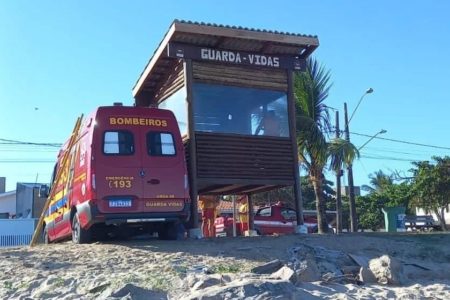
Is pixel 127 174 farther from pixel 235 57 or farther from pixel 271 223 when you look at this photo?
pixel 271 223

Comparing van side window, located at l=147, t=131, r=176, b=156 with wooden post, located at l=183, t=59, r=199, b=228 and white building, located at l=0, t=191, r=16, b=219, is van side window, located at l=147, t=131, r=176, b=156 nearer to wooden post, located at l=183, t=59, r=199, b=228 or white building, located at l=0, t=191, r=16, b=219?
wooden post, located at l=183, t=59, r=199, b=228

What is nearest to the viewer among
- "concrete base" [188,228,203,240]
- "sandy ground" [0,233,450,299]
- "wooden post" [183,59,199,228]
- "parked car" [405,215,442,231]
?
"sandy ground" [0,233,450,299]

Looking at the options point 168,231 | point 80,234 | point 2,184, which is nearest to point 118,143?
point 80,234

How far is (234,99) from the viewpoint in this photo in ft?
49.1

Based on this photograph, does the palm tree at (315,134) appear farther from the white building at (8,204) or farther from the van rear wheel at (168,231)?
the white building at (8,204)

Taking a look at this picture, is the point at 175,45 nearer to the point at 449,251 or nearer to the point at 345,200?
the point at 449,251

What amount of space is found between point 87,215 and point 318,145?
328 inches

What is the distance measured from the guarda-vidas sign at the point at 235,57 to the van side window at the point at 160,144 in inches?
102

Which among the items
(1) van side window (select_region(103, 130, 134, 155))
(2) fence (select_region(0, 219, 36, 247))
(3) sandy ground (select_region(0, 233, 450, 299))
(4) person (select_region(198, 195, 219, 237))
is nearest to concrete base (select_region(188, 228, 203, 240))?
(3) sandy ground (select_region(0, 233, 450, 299))

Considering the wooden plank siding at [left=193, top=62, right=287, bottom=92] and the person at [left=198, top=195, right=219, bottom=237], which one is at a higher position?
the wooden plank siding at [left=193, top=62, right=287, bottom=92]

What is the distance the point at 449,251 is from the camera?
12094 mm

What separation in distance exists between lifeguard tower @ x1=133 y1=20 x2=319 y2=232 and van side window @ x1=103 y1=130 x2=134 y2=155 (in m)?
2.18

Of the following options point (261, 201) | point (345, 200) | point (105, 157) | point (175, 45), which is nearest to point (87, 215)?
point (105, 157)

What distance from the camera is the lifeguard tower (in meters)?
14.1
